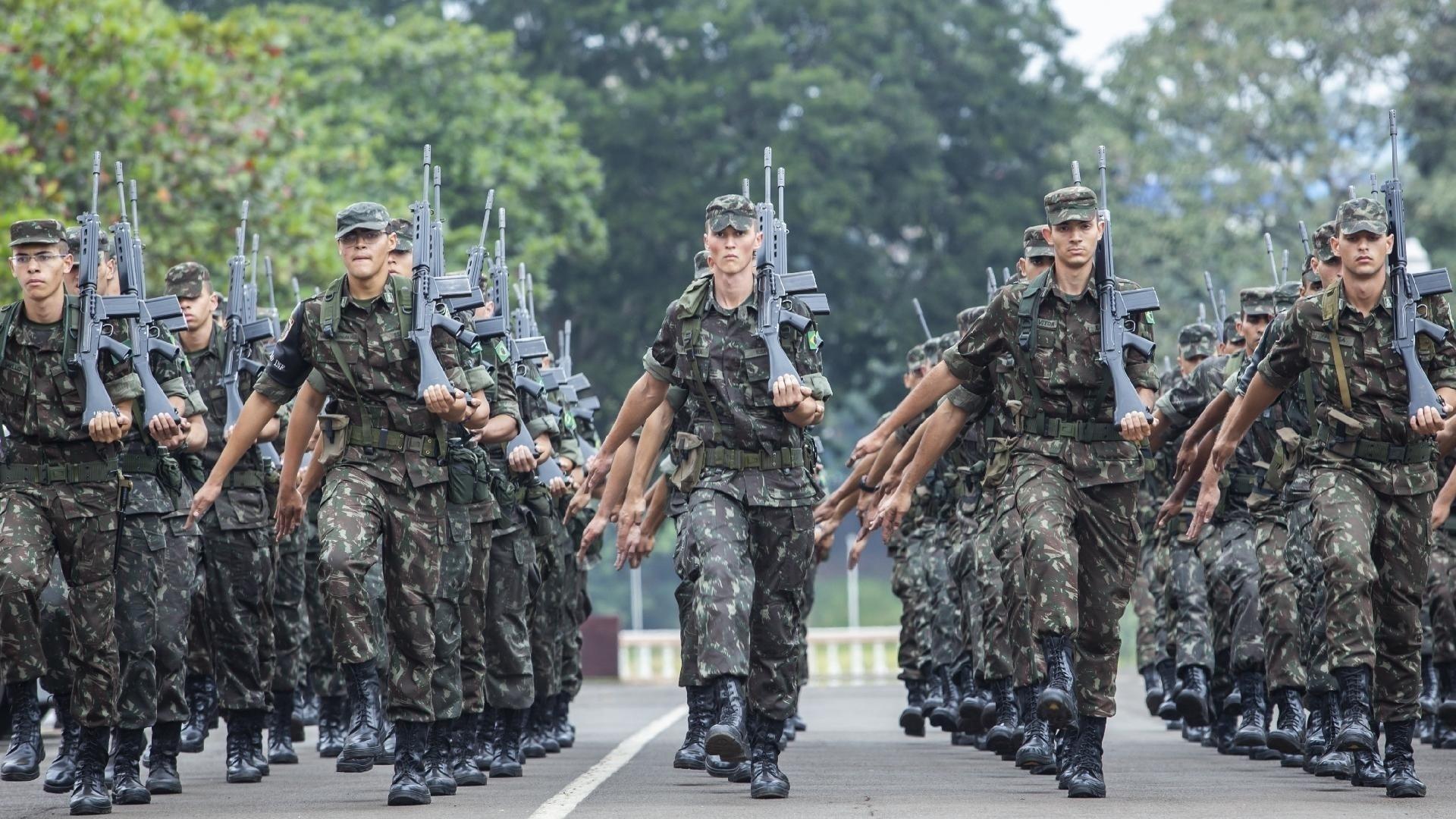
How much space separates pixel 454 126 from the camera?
43875 millimetres

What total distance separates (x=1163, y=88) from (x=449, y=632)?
118 feet

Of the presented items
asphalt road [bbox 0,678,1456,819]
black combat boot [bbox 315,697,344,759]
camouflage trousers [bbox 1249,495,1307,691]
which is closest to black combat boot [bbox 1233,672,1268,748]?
asphalt road [bbox 0,678,1456,819]

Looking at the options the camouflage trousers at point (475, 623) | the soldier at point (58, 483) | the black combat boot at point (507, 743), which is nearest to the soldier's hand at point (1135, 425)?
the camouflage trousers at point (475, 623)

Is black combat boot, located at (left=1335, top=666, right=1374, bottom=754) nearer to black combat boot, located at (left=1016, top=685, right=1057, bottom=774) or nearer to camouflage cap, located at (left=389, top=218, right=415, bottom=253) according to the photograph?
black combat boot, located at (left=1016, top=685, right=1057, bottom=774)

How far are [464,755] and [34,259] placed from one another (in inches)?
125

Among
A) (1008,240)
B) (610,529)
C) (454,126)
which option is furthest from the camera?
(610,529)

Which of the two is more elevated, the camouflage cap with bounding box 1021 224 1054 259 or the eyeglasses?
the camouflage cap with bounding box 1021 224 1054 259

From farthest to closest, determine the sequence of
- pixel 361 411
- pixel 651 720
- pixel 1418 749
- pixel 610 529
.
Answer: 1. pixel 610 529
2. pixel 651 720
3. pixel 1418 749
4. pixel 361 411

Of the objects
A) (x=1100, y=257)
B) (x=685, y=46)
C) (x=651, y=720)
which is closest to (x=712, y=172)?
(x=685, y=46)

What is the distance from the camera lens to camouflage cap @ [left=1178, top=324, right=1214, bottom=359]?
16.8 m

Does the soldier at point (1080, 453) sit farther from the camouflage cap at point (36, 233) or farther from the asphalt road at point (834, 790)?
the camouflage cap at point (36, 233)

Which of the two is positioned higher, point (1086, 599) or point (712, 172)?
point (712, 172)

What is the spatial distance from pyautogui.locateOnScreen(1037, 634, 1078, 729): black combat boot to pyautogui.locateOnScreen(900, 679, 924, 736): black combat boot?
7.23m

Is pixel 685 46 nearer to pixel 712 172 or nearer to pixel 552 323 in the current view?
pixel 712 172
